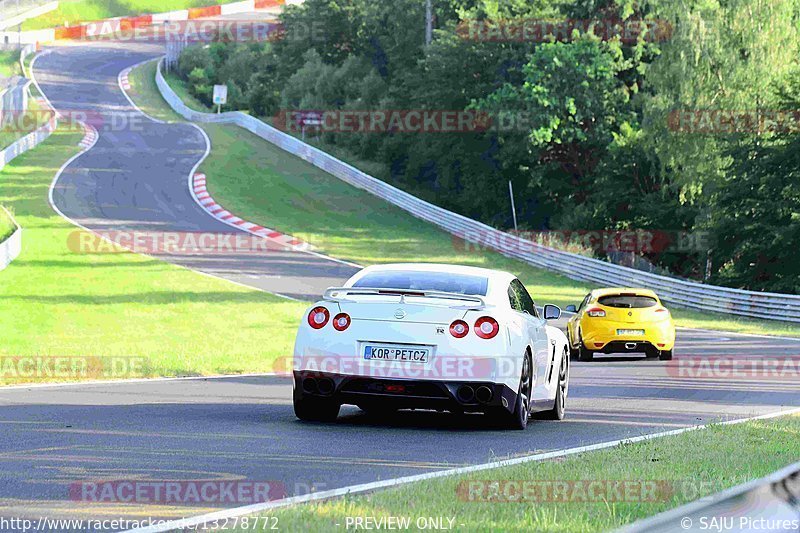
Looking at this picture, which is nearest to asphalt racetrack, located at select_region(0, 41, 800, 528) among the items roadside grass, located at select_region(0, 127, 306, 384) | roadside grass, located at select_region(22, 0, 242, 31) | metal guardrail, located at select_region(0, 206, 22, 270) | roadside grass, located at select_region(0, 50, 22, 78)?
roadside grass, located at select_region(0, 127, 306, 384)

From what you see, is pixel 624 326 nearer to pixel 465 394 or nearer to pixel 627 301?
pixel 627 301

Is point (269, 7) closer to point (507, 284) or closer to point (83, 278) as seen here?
point (83, 278)

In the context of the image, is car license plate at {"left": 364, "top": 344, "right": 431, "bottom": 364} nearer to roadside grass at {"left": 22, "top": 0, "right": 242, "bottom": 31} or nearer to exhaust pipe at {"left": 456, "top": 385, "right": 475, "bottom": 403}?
exhaust pipe at {"left": 456, "top": 385, "right": 475, "bottom": 403}

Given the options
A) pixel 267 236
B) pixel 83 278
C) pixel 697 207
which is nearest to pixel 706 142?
pixel 697 207

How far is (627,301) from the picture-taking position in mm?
23922

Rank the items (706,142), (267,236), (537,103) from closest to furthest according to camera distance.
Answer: (267,236), (706,142), (537,103)

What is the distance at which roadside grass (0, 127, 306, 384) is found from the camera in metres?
20.5

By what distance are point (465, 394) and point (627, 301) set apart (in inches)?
532

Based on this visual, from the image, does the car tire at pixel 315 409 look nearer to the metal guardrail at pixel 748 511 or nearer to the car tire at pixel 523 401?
the car tire at pixel 523 401

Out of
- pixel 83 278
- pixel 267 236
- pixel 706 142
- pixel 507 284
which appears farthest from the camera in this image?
pixel 706 142

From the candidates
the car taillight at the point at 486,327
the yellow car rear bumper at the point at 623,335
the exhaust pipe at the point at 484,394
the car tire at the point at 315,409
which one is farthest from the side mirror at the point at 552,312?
the yellow car rear bumper at the point at 623,335

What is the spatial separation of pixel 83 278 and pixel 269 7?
113m

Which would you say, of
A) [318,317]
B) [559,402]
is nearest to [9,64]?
[559,402]

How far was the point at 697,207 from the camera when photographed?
56.4 m
